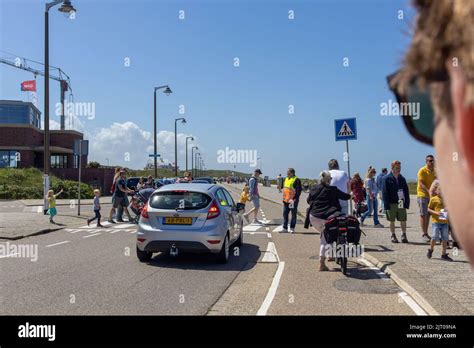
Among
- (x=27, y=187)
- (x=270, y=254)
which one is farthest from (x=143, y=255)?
(x=27, y=187)

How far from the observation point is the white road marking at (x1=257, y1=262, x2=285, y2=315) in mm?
5850

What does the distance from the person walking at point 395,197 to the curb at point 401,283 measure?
1989 mm

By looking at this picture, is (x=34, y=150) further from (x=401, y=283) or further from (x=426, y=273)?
(x=401, y=283)

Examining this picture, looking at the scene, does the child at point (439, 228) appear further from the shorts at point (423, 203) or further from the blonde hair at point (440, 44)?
the blonde hair at point (440, 44)

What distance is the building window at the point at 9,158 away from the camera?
4594cm

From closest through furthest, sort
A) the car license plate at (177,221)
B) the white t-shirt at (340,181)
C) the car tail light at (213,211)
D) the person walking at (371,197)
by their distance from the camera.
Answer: the car license plate at (177,221), the car tail light at (213,211), the white t-shirt at (340,181), the person walking at (371,197)

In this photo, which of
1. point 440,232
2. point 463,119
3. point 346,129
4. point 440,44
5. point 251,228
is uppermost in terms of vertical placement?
point 346,129

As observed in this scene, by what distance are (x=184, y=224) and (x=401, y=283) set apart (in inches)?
169

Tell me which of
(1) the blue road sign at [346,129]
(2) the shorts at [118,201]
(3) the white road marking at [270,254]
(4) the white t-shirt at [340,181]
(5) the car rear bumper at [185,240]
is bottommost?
(3) the white road marking at [270,254]

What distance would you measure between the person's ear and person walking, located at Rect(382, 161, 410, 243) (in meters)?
10.9

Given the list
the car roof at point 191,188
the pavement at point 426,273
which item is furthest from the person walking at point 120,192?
the pavement at point 426,273

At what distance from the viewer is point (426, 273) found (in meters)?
7.76

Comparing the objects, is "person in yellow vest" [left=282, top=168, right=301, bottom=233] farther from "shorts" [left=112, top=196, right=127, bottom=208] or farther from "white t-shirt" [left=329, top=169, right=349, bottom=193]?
"shorts" [left=112, top=196, right=127, bottom=208]
